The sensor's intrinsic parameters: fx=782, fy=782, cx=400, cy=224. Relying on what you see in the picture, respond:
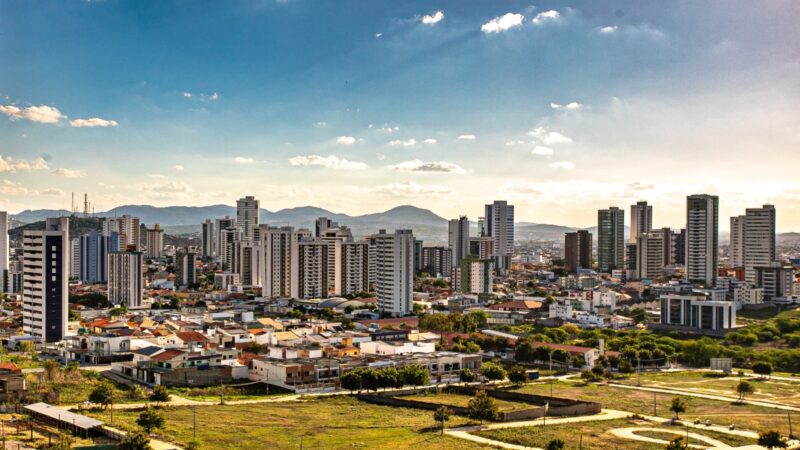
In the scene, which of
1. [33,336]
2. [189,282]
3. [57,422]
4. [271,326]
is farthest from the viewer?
[189,282]

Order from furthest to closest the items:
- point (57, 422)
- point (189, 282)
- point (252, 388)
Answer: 1. point (189, 282)
2. point (252, 388)
3. point (57, 422)

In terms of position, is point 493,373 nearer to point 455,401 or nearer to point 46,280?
point 455,401

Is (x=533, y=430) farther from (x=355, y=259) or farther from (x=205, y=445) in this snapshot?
(x=355, y=259)

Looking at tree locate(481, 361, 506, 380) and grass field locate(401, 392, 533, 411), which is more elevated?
tree locate(481, 361, 506, 380)

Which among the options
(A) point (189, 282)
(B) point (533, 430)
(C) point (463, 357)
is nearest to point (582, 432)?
(B) point (533, 430)

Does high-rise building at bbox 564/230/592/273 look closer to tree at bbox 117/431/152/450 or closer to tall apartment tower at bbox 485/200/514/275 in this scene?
tall apartment tower at bbox 485/200/514/275

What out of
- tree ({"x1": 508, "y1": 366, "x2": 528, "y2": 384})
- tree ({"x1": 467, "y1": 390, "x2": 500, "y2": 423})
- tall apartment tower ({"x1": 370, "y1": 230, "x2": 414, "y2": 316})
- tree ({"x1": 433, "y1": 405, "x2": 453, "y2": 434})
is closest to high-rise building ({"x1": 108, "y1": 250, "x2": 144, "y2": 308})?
tall apartment tower ({"x1": 370, "y1": 230, "x2": 414, "y2": 316})

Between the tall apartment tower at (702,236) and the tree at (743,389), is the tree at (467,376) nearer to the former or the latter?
the tree at (743,389)
